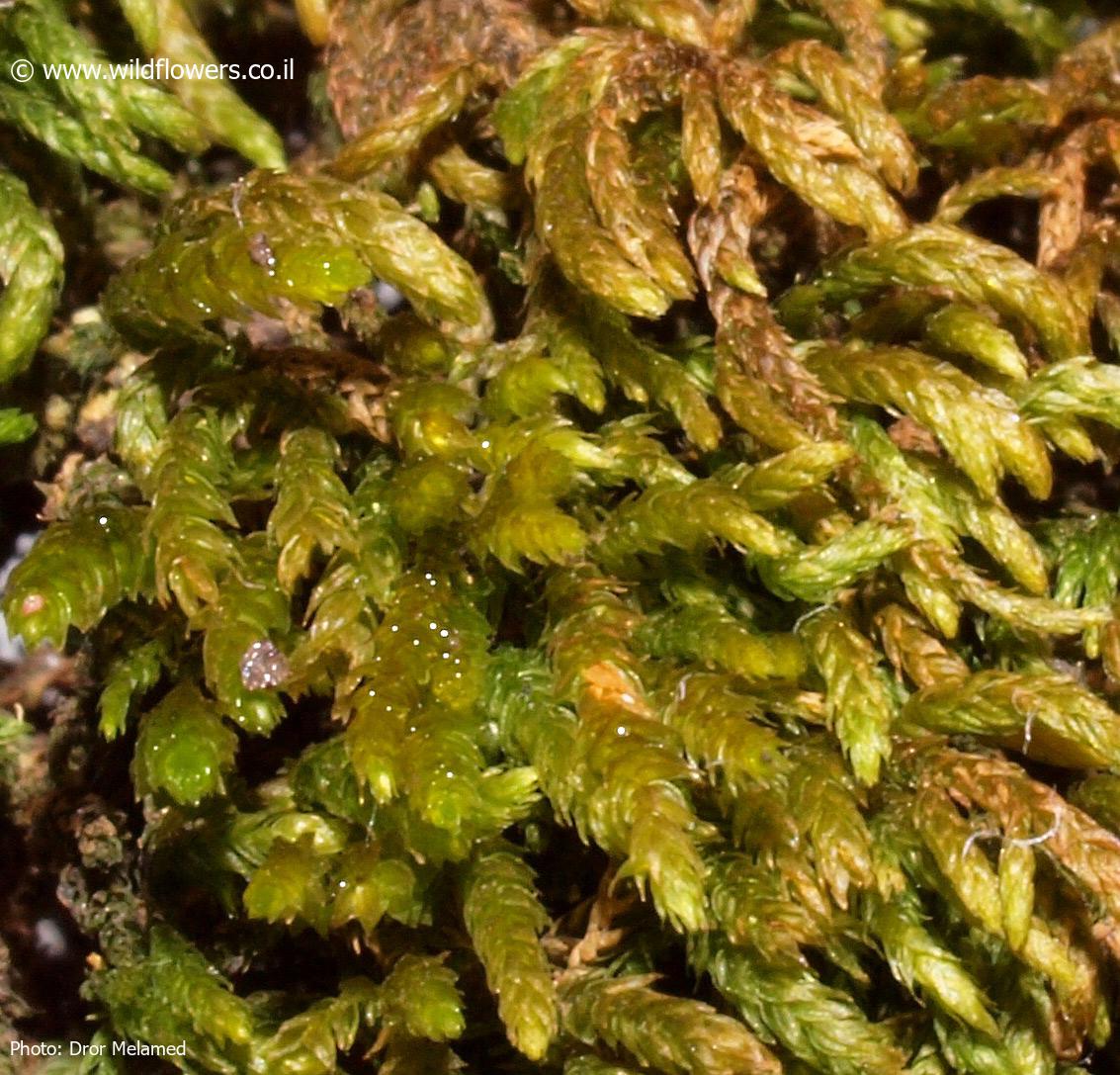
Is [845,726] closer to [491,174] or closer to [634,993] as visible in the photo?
[634,993]

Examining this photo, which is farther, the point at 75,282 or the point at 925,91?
the point at 75,282

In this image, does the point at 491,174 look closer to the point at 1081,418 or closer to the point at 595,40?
the point at 595,40

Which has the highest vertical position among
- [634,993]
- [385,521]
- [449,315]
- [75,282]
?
[75,282]

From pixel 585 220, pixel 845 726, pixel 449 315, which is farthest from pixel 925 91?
pixel 845 726

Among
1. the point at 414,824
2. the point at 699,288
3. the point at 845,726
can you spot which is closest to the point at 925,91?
the point at 699,288

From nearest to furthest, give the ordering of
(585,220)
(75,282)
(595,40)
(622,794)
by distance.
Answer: (622,794) < (585,220) < (595,40) < (75,282)

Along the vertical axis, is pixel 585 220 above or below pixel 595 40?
below

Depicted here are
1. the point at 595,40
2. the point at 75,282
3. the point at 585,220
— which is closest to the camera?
the point at 585,220
